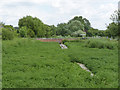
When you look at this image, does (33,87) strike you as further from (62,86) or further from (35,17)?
(35,17)

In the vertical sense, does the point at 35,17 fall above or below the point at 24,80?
above

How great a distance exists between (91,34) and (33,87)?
6243cm

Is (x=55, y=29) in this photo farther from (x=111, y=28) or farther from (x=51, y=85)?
(x=51, y=85)

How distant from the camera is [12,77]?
16.8 feet

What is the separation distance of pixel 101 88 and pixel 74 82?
0.86m

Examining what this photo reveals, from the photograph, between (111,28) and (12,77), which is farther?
(111,28)

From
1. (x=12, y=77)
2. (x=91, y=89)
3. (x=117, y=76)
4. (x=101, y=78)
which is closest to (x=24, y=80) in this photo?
(x=12, y=77)

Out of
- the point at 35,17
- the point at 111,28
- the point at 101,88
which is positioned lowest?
the point at 101,88

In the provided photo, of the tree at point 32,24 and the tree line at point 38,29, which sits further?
the tree at point 32,24

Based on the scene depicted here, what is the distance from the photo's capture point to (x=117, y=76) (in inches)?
213

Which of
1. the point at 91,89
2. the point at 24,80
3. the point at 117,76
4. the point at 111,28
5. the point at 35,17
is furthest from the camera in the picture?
the point at 35,17

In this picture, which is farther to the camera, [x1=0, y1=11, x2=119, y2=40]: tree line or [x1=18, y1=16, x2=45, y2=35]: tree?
[x1=18, y1=16, x2=45, y2=35]: tree

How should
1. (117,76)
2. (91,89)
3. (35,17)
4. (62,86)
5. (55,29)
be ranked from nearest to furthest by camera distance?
(91,89) → (62,86) → (117,76) → (35,17) → (55,29)

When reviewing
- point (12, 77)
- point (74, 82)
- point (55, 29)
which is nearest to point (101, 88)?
point (74, 82)
